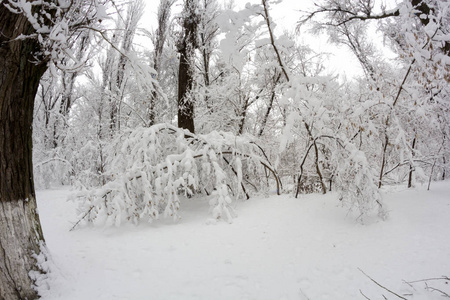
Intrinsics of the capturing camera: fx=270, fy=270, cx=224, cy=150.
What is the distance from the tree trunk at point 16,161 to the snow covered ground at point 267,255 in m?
0.28

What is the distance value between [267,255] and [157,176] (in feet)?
7.10

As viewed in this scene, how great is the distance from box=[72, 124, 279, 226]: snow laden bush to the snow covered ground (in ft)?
0.81

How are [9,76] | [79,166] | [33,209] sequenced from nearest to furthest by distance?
1. [9,76]
2. [33,209]
3. [79,166]

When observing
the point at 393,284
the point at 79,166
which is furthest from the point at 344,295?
the point at 79,166

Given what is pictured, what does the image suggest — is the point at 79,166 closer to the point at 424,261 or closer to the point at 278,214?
the point at 278,214

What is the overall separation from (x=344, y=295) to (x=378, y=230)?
51.9 inches

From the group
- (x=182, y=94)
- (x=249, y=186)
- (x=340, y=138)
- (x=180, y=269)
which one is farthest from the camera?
(x=182, y=94)

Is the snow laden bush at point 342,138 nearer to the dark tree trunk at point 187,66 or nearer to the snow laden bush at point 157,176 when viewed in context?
the snow laden bush at point 157,176

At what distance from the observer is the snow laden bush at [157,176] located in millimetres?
3812

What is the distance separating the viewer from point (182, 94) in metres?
6.51

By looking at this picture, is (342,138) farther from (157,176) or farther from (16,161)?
(16,161)

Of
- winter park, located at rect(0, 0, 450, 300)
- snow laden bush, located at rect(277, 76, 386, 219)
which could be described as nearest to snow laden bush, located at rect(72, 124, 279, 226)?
winter park, located at rect(0, 0, 450, 300)

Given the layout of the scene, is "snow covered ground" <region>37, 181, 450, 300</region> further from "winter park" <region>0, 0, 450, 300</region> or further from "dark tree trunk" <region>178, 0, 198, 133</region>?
"dark tree trunk" <region>178, 0, 198, 133</region>


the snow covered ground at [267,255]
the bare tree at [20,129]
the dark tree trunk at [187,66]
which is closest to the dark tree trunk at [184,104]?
the dark tree trunk at [187,66]
